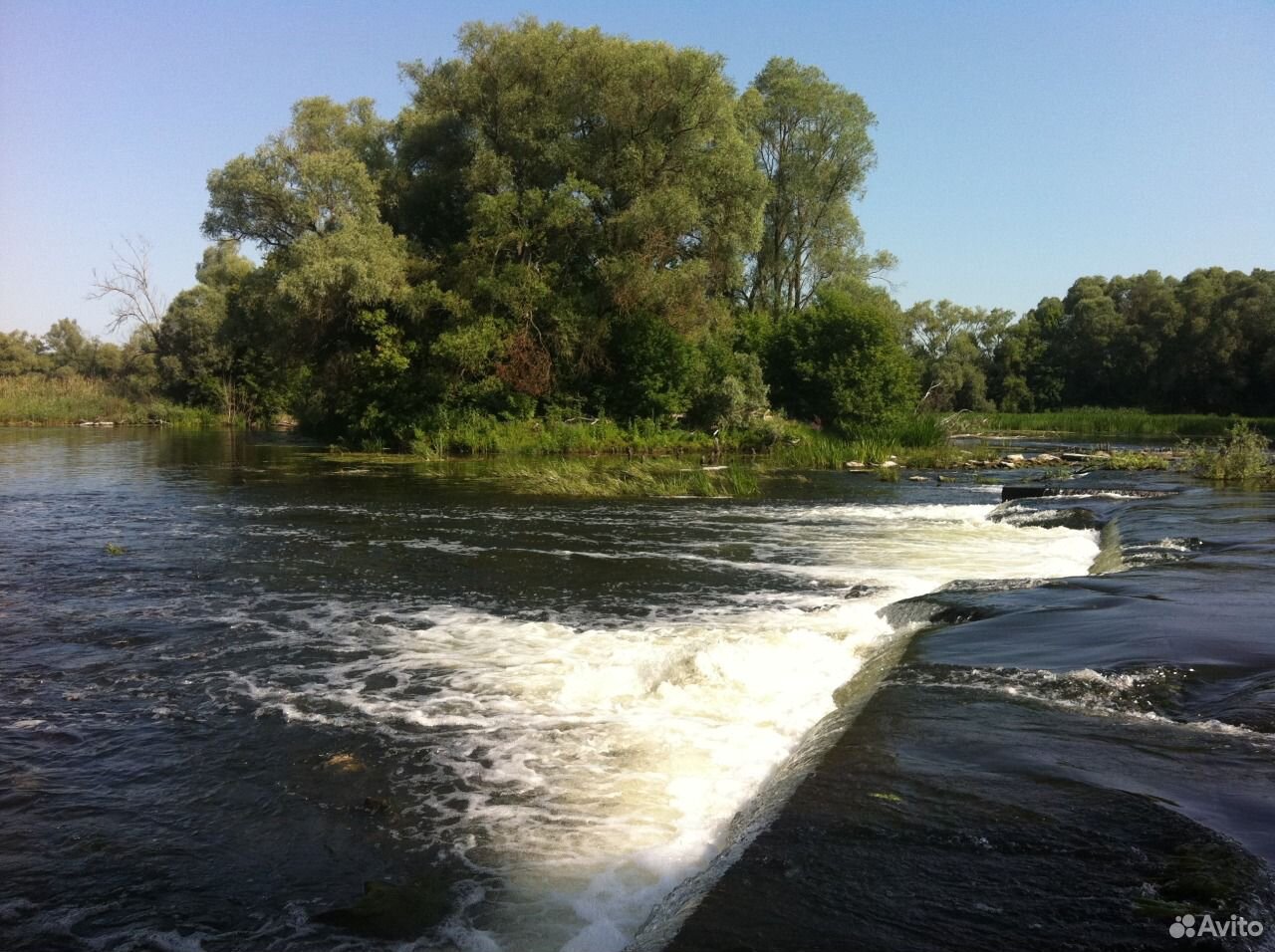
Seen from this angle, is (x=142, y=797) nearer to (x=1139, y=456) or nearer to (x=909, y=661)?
(x=909, y=661)

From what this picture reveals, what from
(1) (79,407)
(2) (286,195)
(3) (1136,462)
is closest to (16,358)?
(1) (79,407)

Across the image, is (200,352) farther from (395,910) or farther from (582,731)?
(395,910)

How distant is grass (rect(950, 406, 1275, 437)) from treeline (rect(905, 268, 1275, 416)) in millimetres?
5974

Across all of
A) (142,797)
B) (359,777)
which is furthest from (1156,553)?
(142,797)

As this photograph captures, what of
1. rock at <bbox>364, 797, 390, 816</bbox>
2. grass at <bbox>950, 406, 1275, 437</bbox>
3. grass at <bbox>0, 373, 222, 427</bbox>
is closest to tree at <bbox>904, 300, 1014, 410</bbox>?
grass at <bbox>950, 406, 1275, 437</bbox>

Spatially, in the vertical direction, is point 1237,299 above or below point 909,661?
above

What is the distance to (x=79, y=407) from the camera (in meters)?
60.9

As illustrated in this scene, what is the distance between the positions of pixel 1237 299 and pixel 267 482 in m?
61.5

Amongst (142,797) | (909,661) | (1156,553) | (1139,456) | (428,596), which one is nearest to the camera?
(142,797)

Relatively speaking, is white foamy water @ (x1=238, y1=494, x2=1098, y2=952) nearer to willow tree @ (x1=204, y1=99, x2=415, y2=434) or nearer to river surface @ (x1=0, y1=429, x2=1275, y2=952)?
river surface @ (x1=0, y1=429, x2=1275, y2=952)

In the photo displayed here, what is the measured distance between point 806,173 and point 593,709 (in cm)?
4593

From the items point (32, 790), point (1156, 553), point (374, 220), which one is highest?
point (374, 220)

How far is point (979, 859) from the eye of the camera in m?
4.33

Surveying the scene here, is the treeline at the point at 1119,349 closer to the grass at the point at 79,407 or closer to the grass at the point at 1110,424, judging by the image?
the grass at the point at 1110,424
